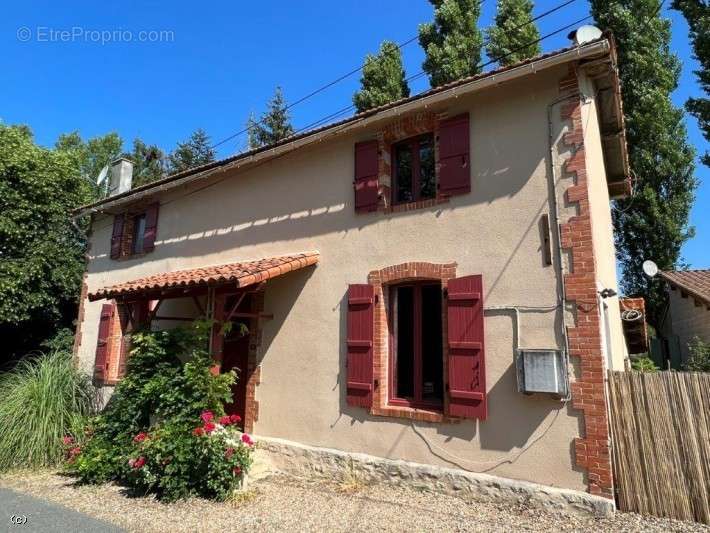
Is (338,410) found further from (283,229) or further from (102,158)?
(102,158)

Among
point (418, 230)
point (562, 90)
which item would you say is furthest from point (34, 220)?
point (562, 90)

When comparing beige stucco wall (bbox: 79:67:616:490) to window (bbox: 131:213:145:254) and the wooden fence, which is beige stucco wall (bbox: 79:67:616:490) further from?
window (bbox: 131:213:145:254)

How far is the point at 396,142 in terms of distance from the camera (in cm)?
750

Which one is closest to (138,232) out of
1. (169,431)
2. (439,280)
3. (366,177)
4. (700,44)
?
(169,431)

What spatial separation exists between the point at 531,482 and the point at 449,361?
1.66 m

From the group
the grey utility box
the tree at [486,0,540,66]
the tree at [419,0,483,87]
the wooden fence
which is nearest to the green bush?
the grey utility box

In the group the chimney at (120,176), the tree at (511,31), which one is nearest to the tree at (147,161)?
the chimney at (120,176)

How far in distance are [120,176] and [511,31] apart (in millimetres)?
15107

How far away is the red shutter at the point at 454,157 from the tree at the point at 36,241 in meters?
11.2

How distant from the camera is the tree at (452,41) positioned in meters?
17.7

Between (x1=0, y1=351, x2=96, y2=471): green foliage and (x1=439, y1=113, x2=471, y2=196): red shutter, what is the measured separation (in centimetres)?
767

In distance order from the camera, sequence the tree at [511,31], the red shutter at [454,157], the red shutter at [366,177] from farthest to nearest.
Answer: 1. the tree at [511,31]
2. the red shutter at [366,177]
3. the red shutter at [454,157]

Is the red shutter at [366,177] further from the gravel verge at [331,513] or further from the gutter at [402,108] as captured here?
the gravel verge at [331,513]

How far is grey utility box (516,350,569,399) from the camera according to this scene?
5172 mm
